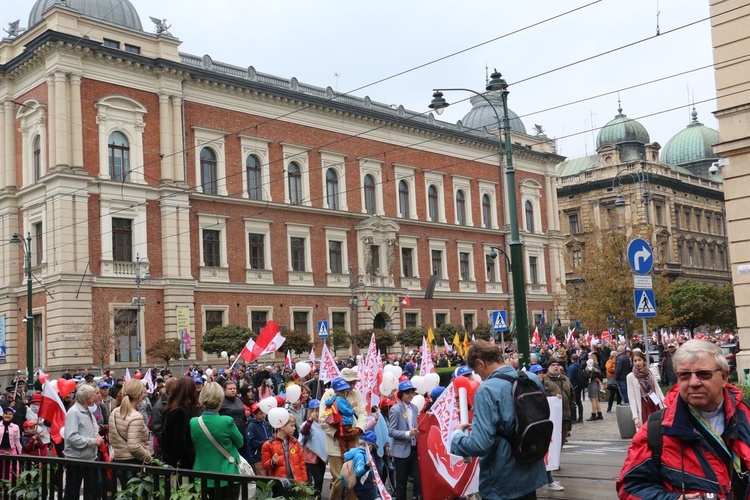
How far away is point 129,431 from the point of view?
9.28 m

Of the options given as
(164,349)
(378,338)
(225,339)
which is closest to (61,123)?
(164,349)

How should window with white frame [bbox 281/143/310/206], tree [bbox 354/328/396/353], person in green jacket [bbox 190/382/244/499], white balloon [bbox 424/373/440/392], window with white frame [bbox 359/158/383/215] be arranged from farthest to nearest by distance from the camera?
1. window with white frame [bbox 359/158/383/215]
2. window with white frame [bbox 281/143/310/206]
3. tree [bbox 354/328/396/353]
4. white balloon [bbox 424/373/440/392]
5. person in green jacket [bbox 190/382/244/499]

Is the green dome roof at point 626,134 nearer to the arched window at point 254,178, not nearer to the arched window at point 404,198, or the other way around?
the arched window at point 404,198

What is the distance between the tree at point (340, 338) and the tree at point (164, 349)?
8.95 meters

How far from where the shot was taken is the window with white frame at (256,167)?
4647cm

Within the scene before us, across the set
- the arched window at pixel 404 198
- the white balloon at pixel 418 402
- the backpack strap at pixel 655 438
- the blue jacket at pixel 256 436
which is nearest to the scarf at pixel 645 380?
the white balloon at pixel 418 402

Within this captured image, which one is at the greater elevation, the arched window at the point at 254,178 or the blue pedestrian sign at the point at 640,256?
the arched window at the point at 254,178

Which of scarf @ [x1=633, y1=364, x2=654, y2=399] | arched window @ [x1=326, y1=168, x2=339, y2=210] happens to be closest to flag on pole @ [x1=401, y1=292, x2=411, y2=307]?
arched window @ [x1=326, y1=168, x2=339, y2=210]

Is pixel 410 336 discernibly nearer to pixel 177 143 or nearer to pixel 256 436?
pixel 177 143

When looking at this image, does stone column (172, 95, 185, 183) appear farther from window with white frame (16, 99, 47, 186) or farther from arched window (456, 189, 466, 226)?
arched window (456, 189, 466, 226)

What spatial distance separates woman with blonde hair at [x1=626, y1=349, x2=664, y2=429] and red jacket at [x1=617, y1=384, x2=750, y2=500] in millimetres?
9579

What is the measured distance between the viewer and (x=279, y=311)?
1828 inches

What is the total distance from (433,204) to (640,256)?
44.0 m

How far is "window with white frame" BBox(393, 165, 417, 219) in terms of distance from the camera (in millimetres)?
54838
